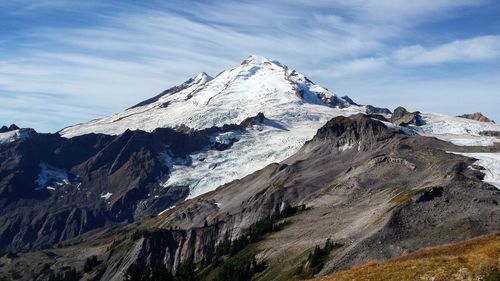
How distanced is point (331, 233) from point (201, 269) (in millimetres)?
56594

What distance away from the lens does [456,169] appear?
193 metres

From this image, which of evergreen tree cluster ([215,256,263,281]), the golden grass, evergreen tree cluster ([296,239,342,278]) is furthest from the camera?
evergreen tree cluster ([215,256,263,281])

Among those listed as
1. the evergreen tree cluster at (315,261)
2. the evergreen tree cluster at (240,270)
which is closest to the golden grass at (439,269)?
the evergreen tree cluster at (315,261)

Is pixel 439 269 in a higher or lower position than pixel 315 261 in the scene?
higher

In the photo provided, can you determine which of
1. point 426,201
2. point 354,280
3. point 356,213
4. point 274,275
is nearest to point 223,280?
point 274,275

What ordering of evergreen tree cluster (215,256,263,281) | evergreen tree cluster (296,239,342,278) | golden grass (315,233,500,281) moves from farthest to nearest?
evergreen tree cluster (215,256,263,281), evergreen tree cluster (296,239,342,278), golden grass (315,233,500,281)

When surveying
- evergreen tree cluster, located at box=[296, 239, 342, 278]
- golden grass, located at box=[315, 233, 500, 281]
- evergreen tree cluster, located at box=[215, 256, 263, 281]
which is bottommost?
evergreen tree cluster, located at box=[215, 256, 263, 281]

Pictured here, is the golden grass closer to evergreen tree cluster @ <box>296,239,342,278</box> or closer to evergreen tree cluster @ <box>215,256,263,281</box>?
evergreen tree cluster @ <box>296,239,342,278</box>

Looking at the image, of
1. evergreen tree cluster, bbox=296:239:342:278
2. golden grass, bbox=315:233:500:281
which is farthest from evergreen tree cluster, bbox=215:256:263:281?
golden grass, bbox=315:233:500:281

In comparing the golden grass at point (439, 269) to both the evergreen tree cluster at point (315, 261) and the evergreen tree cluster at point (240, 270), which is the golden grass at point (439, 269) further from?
the evergreen tree cluster at point (240, 270)

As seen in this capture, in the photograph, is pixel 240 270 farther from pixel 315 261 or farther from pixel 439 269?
pixel 439 269

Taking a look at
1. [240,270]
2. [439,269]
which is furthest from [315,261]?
[439,269]

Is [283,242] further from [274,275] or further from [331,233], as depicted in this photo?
[274,275]

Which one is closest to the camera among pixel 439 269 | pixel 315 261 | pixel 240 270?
pixel 439 269
